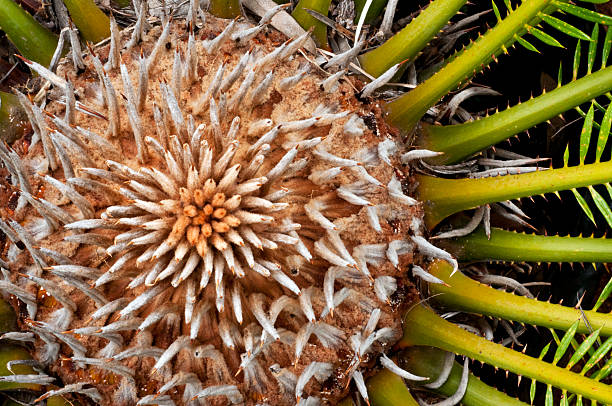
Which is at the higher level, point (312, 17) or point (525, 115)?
point (312, 17)

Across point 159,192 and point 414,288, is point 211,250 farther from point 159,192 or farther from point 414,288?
point 414,288

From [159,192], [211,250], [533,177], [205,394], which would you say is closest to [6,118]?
[159,192]

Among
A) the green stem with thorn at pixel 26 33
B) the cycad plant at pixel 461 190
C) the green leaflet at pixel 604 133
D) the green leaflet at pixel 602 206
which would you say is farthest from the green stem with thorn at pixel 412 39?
the green stem with thorn at pixel 26 33

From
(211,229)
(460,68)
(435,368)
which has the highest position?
(460,68)

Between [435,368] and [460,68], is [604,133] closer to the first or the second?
[460,68]

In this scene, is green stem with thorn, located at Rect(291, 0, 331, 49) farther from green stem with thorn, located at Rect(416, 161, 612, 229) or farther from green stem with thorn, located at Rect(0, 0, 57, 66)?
green stem with thorn, located at Rect(0, 0, 57, 66)

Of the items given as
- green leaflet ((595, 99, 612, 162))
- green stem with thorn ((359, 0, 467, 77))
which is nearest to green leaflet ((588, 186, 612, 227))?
green leaflet ((595, 99, 612, 162))

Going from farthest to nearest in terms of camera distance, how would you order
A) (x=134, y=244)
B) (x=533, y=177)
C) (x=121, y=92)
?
(x=121, y=92)
(x=533, y=177)
(x=134, y=244)

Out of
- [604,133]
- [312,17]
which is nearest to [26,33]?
[312,17]
